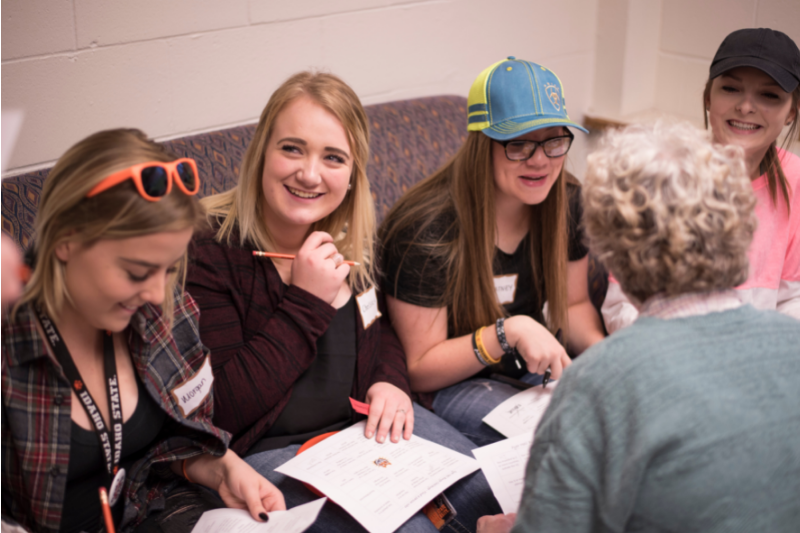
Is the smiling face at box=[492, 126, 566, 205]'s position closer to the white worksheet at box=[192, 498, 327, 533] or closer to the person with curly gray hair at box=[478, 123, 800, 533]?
the person with curly gray hair at box=[478, 123, 800, 533]

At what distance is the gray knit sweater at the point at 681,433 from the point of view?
777 millimetres

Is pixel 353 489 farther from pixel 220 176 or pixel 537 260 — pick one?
pixel 220 176

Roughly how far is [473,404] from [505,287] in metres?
0.35

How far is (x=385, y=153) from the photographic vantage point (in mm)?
2322

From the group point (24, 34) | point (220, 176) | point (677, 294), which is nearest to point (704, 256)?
point (677, 294)

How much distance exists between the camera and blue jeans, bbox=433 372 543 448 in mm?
1729

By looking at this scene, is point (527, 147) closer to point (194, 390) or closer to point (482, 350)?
point (482, 350)

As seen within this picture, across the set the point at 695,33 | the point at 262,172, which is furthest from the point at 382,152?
the point at 695,33

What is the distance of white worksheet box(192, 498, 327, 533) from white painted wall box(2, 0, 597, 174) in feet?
4.04

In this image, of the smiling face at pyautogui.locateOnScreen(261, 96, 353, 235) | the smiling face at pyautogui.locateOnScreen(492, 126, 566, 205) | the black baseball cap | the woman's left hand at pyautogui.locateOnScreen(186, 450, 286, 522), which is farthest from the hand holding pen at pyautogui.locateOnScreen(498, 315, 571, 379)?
the black baseball cap

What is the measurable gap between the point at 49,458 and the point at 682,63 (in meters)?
3.26

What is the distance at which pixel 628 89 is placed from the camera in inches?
130

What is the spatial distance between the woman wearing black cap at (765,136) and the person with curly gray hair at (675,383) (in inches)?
32.9

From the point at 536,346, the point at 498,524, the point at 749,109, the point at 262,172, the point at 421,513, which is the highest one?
the point at 749,109
